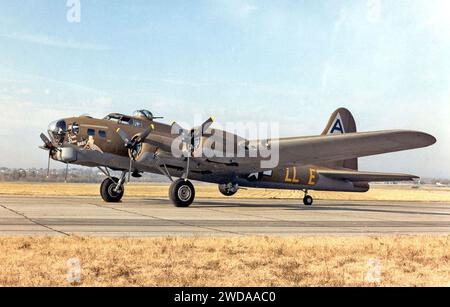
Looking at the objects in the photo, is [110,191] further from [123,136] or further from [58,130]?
[58,130]

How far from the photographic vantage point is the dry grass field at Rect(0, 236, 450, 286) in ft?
24.5

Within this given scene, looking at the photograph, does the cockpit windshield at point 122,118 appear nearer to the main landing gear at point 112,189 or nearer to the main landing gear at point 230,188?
the main landing gear at point 112,189

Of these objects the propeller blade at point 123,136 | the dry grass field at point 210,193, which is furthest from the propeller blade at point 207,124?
the dry grass field at point 210,193

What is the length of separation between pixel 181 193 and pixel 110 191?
5145 mm

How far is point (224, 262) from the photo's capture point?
29.3 feet

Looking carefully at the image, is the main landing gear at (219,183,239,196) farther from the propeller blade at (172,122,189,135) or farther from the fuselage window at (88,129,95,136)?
the fuselage window at (88,129,95,136)

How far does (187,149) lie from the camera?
24.3 meters

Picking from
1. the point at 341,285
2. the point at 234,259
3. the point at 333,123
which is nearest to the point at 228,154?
the point at 333,123

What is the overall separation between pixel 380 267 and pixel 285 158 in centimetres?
1619

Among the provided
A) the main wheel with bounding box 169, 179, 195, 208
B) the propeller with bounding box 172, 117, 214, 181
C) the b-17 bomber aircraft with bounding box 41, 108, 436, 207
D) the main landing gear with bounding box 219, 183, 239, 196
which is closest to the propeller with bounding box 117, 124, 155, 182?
the b-17 bomber aircraft with bounding box 41, 108, 436, 207

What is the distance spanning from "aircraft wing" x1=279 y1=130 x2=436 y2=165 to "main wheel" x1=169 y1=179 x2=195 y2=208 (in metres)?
5.07

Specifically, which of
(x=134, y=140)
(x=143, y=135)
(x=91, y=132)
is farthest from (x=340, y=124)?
(x=91, y=132)

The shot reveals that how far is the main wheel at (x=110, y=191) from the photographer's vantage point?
26406mm

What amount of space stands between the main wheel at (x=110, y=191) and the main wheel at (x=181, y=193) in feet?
14.7
